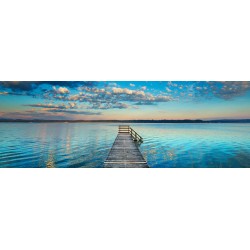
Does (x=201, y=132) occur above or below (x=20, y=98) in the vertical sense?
below

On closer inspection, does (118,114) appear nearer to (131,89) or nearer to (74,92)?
(131,89)

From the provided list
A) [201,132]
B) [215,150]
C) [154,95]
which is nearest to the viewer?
[154,95]

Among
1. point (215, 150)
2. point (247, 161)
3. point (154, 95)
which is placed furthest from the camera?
point (215, 150)

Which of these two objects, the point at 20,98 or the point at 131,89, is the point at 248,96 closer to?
the point at 131,89

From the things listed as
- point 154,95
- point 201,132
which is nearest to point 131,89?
point 154,95

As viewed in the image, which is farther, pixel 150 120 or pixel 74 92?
pixel 150 120
